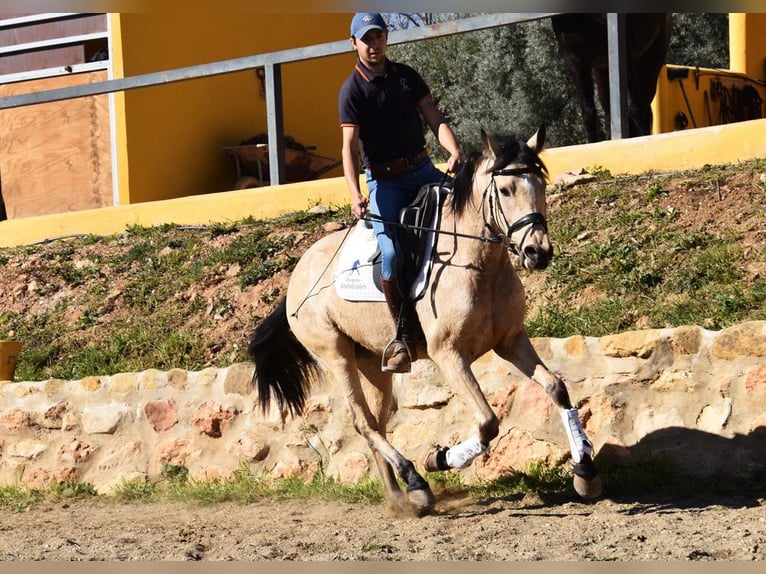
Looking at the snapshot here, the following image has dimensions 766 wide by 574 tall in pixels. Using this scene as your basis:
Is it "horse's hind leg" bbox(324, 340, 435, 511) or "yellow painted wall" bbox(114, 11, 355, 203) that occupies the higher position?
"yellow painted wall" bbox(114, 11, 355, 203)

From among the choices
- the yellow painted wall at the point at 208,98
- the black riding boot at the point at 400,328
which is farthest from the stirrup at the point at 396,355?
the yellow painted wall at the point at 208,98

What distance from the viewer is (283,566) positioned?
5.40 m

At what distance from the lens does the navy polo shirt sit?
7.12 m

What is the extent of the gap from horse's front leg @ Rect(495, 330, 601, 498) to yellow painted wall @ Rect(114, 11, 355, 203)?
32.4 ft

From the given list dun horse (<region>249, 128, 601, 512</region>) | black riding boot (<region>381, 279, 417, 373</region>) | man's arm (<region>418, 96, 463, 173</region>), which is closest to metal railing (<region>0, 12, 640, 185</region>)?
man's arm (<region>418, 96, 463, 173</region>)

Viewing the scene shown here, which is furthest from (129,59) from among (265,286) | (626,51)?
(626,51)

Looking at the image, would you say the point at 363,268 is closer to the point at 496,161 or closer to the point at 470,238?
the point at 470,238

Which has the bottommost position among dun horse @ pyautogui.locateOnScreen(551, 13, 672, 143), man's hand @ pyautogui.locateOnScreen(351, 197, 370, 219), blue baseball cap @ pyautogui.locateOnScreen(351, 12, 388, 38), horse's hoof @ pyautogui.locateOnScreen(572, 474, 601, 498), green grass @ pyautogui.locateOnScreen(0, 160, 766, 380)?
horse's hoof @ pyautogui.locateOnScreen(572, 474, 601, 498)

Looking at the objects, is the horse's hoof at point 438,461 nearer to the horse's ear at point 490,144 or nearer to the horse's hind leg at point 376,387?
the horse's hind leg at point 376,387

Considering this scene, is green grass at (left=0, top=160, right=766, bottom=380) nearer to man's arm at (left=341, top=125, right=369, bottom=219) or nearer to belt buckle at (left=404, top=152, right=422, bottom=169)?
belt buckle at (left=404, top=152, right=422, bottom=169)

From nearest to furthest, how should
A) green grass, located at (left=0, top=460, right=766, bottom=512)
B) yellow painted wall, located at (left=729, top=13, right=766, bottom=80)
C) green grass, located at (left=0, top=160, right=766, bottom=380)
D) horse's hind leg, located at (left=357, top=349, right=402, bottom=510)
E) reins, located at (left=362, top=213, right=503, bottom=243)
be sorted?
reins, located at (left=362, top=213, right=503, bottom=243) < green grass, located at (left=0, top=460, right=766, bottom=512) < horse's hind leg, located at (left=357, top=349, right=402, bottom=510) < green grass, located at (left=0, top=160, right=766, bottom=380) < yellow painted wall, located at (left=729, top=13, right=766, bottom=80)

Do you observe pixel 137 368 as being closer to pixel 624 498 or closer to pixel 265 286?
pixel 265 286

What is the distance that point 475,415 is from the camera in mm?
6605

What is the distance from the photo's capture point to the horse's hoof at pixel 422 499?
6918 millimetres
